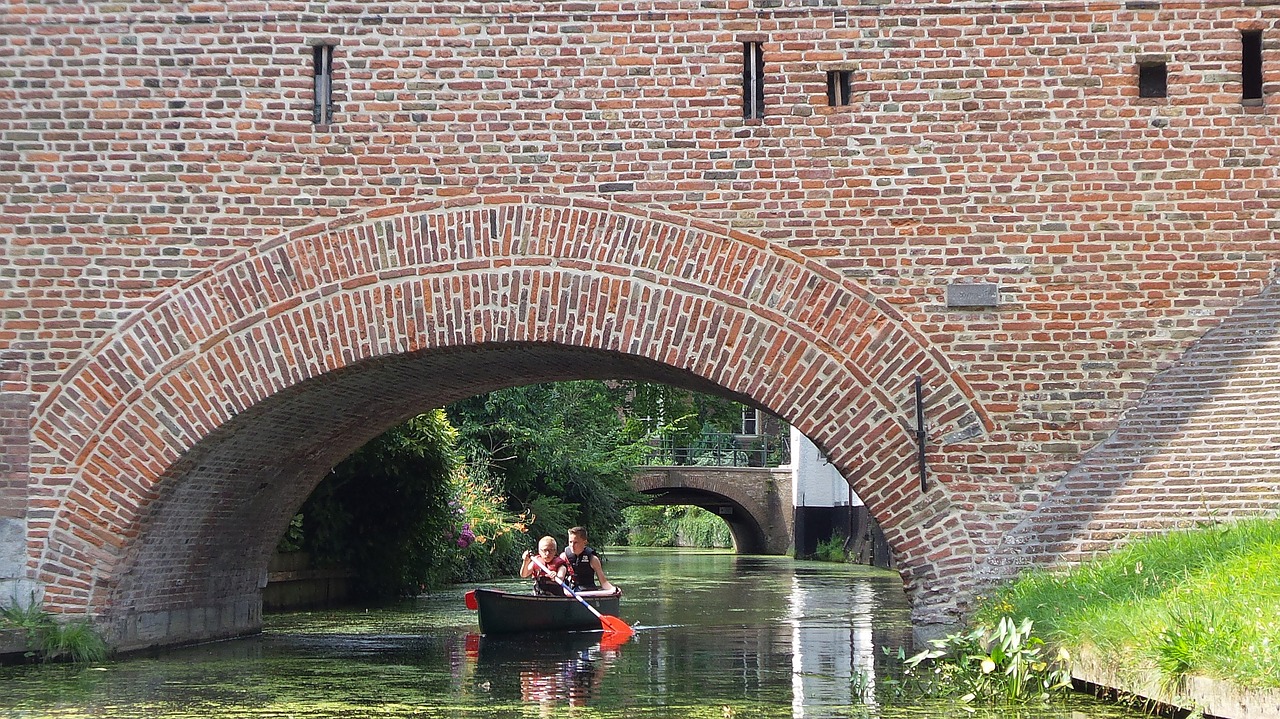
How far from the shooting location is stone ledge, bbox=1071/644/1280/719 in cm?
Result: 687

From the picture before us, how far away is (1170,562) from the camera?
9297 millimetres

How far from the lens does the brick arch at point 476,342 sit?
10.8 meters

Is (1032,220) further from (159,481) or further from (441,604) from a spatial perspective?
(441,604)

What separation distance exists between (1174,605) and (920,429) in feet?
8.89

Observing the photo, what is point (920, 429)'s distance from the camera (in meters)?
10.6

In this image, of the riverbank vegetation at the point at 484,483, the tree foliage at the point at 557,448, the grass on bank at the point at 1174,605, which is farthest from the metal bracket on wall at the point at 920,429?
the tree foliage at the point at 557,448

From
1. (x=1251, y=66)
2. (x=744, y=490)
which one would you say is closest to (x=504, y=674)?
(x=1251, y=66)

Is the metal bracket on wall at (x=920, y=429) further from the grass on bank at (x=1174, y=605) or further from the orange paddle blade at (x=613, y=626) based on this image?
the orange paddle blade at (x=613, y=626)

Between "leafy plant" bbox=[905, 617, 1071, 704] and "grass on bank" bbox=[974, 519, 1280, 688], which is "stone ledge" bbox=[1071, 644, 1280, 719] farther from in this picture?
"leafy plant" bbox=[905, 617, 1071, 704]

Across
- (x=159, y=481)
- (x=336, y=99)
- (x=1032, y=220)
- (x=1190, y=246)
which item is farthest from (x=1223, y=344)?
(x=159, y=481)

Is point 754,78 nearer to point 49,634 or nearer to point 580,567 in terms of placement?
point 49,634

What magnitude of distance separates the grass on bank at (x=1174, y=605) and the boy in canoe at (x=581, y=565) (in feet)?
19.5

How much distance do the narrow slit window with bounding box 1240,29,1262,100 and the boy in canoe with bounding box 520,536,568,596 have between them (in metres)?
7.37

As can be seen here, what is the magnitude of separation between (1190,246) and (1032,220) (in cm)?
108
